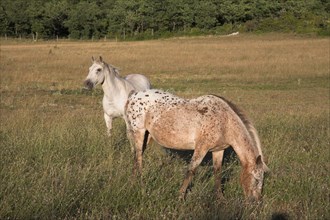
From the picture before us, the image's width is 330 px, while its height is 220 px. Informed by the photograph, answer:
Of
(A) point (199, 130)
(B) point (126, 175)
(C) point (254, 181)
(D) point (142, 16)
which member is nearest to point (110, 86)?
(B) point (126, 175)

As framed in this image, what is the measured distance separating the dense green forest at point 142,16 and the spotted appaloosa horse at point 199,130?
73.8 meters

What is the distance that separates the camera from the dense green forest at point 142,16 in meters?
82.2

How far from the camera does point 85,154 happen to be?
677cm

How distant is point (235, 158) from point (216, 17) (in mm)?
81320

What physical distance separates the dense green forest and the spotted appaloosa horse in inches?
2905

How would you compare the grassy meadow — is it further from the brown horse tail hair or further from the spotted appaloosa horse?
the brown horse tail hair

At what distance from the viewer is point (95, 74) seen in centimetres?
802

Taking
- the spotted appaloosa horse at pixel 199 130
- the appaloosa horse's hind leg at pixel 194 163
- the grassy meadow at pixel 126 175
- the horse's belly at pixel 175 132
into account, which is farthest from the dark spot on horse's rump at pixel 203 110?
the grassy meadow at pixel 126 175

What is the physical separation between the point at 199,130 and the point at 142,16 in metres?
81.4

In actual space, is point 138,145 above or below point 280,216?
above

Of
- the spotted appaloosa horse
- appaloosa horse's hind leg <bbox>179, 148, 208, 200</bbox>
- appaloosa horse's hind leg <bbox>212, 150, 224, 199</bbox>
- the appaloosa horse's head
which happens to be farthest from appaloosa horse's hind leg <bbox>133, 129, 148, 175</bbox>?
the appaloosa horse's head

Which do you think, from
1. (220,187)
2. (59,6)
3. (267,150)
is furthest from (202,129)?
(59,6)

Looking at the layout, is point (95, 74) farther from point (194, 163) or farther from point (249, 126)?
point (249, 126)

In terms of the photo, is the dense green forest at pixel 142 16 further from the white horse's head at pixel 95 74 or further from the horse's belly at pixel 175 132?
the horse's belly at pixel 175 132
